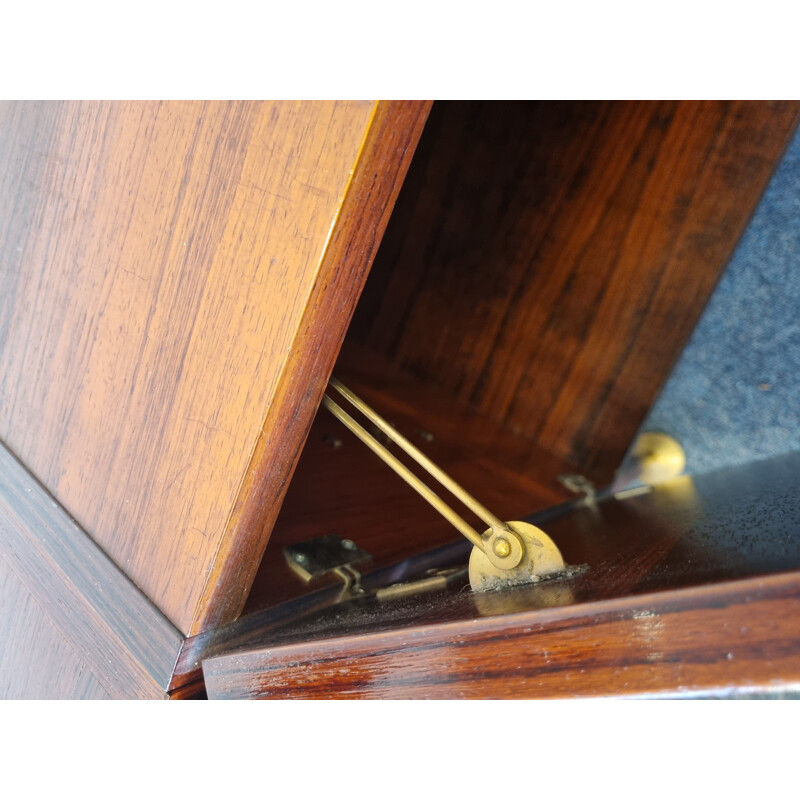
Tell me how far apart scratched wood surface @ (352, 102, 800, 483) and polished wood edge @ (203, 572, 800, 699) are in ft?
2.10

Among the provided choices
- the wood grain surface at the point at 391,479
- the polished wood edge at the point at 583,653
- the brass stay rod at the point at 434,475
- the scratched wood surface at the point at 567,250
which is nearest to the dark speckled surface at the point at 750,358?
the scratched wood surface at the point at 567,250

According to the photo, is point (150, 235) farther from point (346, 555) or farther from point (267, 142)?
point (346, 555)

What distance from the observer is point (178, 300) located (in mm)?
521

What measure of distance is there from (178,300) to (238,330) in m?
0.06

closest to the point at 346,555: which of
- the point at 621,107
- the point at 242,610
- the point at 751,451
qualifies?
the point at 242,610

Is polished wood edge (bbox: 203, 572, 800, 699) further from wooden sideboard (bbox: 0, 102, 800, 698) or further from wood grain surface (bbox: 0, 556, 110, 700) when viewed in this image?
wood grain surface (bbox: 0, 556, 110, 700)

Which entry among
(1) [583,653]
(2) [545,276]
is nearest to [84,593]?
(1) [583,653]

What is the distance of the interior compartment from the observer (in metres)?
0.95

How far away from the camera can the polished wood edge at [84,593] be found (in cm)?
55

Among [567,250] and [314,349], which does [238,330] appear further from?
[567,250]

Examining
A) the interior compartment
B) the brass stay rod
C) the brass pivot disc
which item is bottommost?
the brass pivot disc

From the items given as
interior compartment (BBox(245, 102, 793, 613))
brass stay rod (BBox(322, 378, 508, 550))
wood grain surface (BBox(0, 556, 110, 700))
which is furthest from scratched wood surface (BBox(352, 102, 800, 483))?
wood grain surface (BBox(0, 556, 110, 700))

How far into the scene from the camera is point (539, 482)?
3.07ft

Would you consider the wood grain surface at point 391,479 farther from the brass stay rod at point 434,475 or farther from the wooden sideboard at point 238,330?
the brass stay rod at point 434,475
